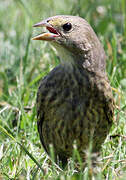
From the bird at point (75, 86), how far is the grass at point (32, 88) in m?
0.27

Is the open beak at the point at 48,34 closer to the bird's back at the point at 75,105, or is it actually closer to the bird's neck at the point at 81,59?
the bird's neck at the point at 81,59

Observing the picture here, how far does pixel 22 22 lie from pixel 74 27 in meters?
2.92

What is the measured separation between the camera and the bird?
3.49m

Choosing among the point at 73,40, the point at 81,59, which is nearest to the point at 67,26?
the point at 73,40

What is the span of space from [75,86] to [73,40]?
0.34 m

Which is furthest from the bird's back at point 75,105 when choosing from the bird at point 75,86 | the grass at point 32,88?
the grass at point 32,88

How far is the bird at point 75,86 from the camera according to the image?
3490 millimetres

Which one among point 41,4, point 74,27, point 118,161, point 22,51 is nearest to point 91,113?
point 118,161

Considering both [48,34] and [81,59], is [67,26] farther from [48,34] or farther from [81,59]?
[81,59]

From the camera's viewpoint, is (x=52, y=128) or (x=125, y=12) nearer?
(x=52, y=128)

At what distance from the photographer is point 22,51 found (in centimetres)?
539

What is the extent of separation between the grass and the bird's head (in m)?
0.65

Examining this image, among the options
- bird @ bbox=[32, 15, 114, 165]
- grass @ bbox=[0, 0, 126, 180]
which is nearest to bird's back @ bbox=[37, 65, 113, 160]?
bird @ bbox=[32, 15, 114, 165]

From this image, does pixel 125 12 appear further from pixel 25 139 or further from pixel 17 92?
pixel 25 139
